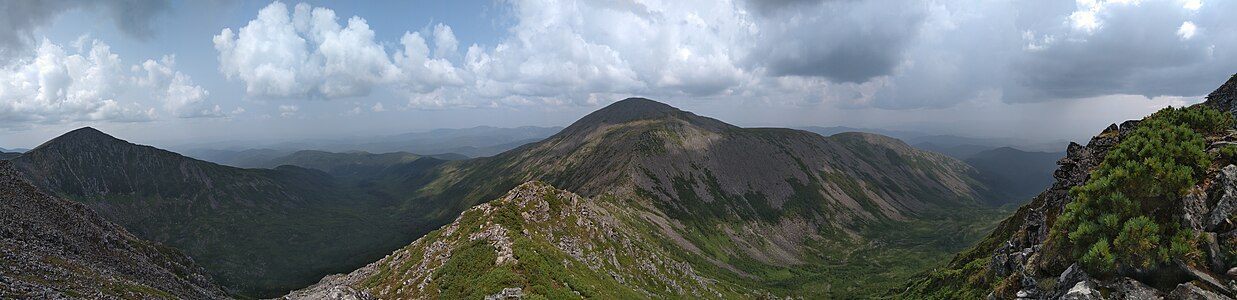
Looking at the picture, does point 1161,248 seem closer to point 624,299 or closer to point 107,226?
point 624,299

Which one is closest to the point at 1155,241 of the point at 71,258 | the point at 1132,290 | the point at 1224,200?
the point at 1132,290

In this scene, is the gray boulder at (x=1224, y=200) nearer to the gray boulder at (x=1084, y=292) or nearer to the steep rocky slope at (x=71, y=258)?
the gray boulder at (x=1084, y=292)

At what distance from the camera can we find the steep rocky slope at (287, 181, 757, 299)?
6769 centimetres

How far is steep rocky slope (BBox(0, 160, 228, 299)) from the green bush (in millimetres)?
87573

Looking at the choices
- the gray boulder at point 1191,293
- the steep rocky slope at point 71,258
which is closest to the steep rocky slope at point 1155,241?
the gray boulder at point 1191,293

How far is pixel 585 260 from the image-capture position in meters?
105

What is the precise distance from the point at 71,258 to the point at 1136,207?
131 metres

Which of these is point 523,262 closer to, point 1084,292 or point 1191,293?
point 1084,292

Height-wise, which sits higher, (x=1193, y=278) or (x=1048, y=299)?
(x=1193, y=278)

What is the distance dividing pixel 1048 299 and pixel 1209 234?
7.89 m

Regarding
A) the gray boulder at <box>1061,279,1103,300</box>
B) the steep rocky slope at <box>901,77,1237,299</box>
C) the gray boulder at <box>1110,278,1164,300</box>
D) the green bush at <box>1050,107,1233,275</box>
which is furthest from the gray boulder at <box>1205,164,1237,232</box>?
the gray boulder at <box>1061,279,1103,300</box>

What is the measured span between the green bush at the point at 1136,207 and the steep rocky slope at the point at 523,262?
167 feet

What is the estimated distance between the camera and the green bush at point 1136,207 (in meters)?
25.2

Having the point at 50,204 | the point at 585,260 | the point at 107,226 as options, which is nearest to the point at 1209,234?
Result: the point at 585,260
